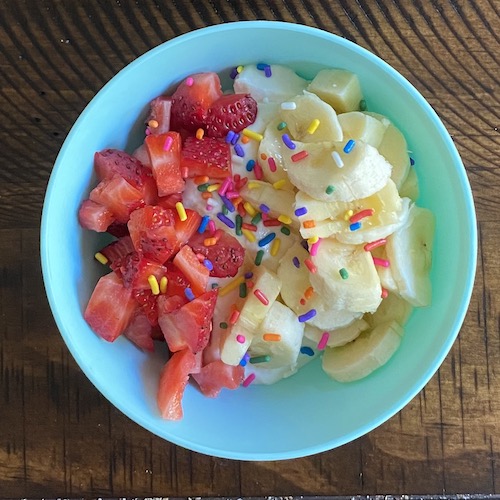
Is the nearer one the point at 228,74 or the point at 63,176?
the point at 63,176

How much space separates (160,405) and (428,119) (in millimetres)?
664

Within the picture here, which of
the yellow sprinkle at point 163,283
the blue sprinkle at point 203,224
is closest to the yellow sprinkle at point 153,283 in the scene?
the yellow sprinkle at point 163,283

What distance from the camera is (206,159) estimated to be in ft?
3.94

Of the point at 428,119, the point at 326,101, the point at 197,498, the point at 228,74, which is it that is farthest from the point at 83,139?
the point at 197,498

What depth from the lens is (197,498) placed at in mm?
1397

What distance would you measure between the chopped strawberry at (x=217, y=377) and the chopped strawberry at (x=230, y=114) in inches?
16.0

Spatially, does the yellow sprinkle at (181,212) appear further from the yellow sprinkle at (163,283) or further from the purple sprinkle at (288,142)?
the purple sprinkle at (288,142)

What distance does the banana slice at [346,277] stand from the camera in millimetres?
1171

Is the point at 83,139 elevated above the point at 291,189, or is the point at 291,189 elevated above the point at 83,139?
the point at 83,139

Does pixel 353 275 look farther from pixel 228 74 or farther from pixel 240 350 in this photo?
pixel 228 74

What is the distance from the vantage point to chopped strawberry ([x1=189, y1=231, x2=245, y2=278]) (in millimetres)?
1211

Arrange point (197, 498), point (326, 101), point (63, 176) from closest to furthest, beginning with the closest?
point (63, 176) → point (326, 101) → point (197, 498)

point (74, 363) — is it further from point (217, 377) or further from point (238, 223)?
point (238, 223)

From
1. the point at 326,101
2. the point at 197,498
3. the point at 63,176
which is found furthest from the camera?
the point at 197,498
